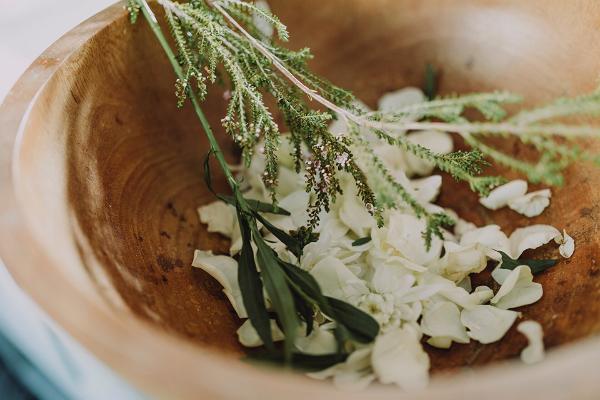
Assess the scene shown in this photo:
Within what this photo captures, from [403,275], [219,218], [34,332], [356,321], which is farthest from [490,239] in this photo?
[34,332]

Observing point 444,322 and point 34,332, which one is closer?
point 444,322

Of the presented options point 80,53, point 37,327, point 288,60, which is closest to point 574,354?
point 288,60

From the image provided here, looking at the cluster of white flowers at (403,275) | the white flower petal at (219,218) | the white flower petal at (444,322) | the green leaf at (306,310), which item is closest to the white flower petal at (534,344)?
the cluster of white flowers at (403,275)

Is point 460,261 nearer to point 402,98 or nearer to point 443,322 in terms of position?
point 443,322

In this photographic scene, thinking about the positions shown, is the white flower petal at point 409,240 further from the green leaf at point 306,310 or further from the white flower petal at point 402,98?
the white flower petal at point 402,98

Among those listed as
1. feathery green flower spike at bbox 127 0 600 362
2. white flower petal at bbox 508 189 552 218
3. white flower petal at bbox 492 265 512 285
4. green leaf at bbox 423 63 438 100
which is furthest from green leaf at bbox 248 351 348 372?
green leaf at bbox 423 63 438 100

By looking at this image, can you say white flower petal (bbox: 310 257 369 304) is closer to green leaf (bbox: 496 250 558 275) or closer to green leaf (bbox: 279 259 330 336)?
green leaf (bbox: 279 259 330 336)
